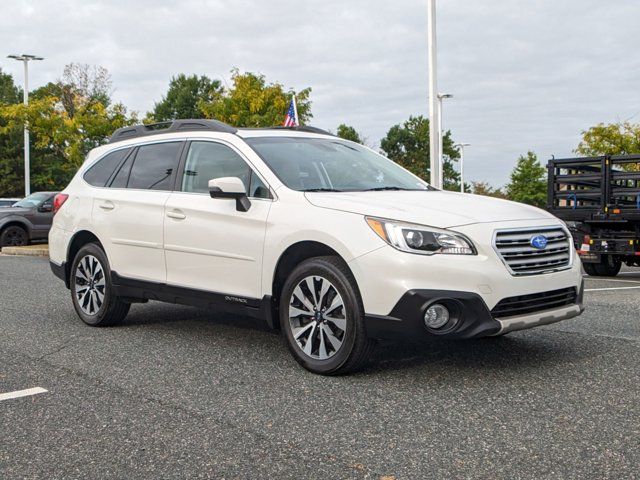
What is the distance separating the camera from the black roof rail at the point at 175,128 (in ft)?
19.8

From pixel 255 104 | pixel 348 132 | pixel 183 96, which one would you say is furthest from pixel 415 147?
pixel 255 104

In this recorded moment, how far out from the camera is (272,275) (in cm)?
513

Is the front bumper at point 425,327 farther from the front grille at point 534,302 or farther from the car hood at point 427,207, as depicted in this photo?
the car hood at point 427,207

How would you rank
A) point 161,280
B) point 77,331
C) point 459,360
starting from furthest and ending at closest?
point 77,331
point 161,280
point 459,360

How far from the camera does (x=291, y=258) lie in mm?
5102

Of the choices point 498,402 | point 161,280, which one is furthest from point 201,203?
point 498,402

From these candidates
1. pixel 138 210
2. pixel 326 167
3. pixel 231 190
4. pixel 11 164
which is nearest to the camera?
pixel 231 190

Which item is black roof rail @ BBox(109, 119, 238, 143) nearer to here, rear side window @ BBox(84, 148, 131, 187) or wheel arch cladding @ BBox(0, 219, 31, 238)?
rear side window @ BBox(84, 148, 131, 187)

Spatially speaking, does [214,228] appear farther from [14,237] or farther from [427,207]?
[14,237]

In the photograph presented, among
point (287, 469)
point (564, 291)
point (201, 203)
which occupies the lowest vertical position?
point (287, 469)

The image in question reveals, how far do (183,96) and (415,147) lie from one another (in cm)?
2673

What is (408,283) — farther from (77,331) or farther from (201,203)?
(77,331)

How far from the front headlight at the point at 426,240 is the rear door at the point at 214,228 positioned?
3.59ft

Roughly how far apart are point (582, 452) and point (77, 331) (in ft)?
15.4
